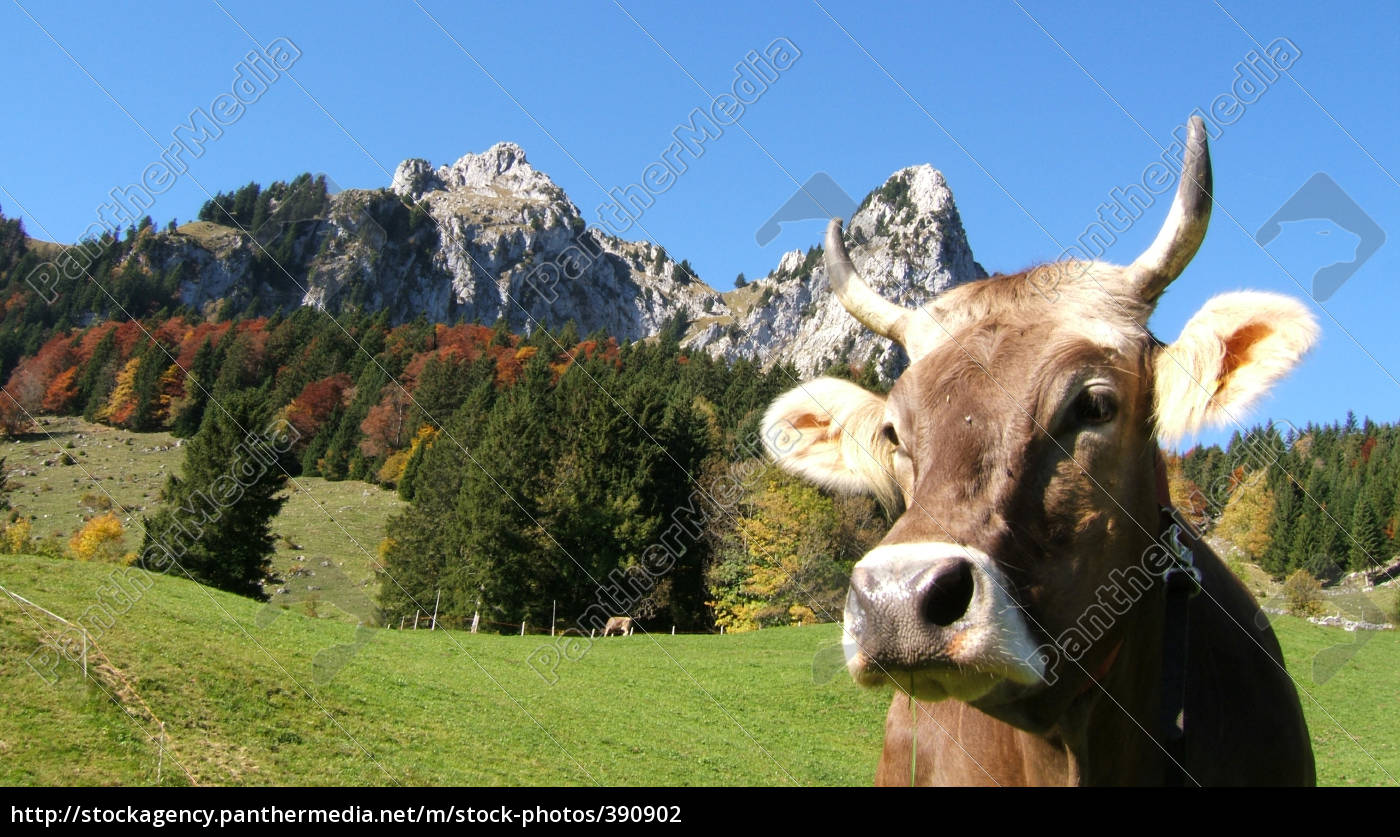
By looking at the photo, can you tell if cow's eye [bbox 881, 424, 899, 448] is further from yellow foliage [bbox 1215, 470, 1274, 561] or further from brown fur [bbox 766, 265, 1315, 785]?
yellow foliage [bbox 1215, 470, 1274, 561]

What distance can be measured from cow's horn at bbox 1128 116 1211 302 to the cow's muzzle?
1.45 metres

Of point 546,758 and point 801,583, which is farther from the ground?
point 801,583

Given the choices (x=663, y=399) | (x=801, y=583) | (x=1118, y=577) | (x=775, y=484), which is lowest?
(x=1118, y=577)

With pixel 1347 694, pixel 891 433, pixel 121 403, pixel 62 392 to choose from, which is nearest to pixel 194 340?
pixel 121 403

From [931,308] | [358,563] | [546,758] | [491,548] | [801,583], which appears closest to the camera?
[931,308]

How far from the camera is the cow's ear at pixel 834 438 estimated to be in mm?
3848

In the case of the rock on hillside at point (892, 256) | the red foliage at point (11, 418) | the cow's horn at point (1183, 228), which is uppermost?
the rock on hillside at point (892, 256)

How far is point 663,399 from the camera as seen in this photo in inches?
2425

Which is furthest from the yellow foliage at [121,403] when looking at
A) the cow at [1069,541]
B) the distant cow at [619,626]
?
the cow at [1069,541]

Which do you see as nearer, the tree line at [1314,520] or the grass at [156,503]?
the tree line at [1314,520]

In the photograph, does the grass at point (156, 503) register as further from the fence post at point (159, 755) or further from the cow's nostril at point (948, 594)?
the cow's nostril at point (948, 594)

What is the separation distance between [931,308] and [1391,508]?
257ft
